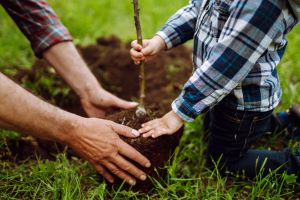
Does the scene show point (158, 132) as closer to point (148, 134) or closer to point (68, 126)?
point (148, 134)

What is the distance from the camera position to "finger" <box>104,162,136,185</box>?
226cm

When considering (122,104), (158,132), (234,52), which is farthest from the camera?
(122,104)

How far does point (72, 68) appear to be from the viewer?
3.05 meters

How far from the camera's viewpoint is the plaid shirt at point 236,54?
191 centimetres

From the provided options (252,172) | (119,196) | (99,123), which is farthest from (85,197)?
(252,172)

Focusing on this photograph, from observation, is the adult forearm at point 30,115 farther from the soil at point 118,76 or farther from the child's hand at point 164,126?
the soil at point 118,76

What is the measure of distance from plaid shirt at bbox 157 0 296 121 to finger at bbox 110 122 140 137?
0.97 feet

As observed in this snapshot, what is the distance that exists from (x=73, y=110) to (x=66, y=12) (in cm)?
193

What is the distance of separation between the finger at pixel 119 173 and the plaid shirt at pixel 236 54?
48cm

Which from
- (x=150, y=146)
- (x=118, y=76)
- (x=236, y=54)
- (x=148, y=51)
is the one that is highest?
(x=236, y=54)

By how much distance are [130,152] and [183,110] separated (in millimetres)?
382

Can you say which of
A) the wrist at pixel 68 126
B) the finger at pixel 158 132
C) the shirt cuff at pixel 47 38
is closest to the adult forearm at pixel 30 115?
the wrist at pixel 68 126

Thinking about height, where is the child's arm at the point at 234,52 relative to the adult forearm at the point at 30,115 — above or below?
above

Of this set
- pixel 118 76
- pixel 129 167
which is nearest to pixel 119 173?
pixel 129 167
